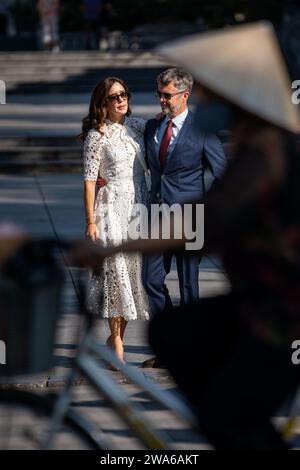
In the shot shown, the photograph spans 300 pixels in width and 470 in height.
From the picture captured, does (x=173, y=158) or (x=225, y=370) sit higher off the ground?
(x=225, y=370)

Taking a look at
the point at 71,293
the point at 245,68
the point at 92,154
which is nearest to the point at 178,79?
the point at 92,154

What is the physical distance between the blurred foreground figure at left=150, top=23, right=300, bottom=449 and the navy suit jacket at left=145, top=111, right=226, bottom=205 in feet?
11.2

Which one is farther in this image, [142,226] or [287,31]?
[287,31]

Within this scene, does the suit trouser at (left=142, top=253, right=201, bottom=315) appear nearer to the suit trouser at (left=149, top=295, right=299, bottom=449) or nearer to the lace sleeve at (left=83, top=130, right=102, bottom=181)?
the lace sleeve at (left=83, top=130, right=102, bottom=181)

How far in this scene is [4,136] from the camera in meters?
20.2

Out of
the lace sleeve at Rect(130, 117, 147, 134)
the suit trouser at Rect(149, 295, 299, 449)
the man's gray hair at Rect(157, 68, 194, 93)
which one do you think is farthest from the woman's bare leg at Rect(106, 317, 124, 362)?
the suit trouser at Rect(149, 295, 299, 449)

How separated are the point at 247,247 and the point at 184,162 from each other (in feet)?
12.4

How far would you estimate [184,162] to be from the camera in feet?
25.5

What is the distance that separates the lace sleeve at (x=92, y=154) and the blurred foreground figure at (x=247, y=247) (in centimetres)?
346

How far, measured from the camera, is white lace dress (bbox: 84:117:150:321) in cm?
774

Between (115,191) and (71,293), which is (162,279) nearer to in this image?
(115,191)

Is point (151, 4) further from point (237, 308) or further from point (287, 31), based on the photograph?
point (237, 308)
